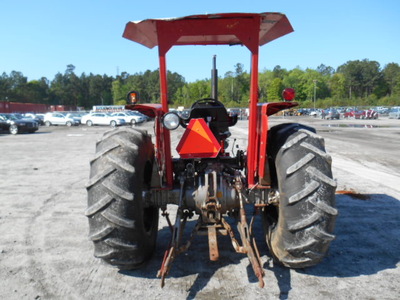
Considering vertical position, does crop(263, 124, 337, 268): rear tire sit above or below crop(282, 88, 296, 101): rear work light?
below

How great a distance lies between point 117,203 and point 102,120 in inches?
1484

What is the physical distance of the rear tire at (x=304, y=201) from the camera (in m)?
3.13

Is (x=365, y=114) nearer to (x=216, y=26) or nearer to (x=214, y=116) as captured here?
(x=214, y=116)

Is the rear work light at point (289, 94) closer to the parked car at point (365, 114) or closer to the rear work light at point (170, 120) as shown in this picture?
the rear work light at point (170, 120)

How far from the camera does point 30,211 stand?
6.02 meters

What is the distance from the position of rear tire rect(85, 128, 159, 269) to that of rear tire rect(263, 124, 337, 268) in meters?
1.39

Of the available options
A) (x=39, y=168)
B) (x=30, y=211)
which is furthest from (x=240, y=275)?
(x=39, y=168)

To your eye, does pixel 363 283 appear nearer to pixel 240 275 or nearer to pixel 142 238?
pixel 240 275

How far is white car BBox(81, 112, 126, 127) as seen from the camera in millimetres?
37812

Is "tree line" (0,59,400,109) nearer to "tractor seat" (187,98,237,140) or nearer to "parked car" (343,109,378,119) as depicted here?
"parked car" (343,109,378,119)

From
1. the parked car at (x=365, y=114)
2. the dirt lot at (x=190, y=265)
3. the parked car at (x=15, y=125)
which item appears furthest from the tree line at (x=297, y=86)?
the dirt lot at (x=190, y=265)

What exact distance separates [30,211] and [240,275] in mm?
4184

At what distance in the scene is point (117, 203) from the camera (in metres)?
3.18

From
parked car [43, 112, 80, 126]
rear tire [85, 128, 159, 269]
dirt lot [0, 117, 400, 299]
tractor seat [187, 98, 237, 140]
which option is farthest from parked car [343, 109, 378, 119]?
rear tire [85, 128, 159, 269]
